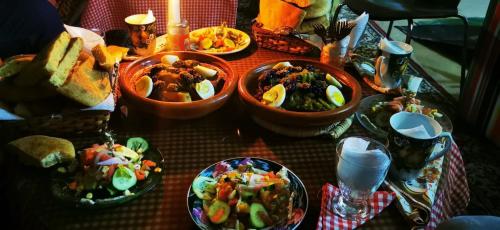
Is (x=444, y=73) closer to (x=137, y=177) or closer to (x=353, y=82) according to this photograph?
(x=353, y=82)

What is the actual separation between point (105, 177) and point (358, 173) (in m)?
0.57

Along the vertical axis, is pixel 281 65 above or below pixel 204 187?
above

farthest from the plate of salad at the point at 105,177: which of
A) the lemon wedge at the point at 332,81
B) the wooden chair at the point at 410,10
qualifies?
the wooden chair at the point at 410,10

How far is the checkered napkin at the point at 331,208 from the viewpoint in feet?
2.79

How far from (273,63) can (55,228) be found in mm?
833

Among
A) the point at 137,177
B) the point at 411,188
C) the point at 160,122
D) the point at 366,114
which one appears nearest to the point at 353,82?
the point at 366,114

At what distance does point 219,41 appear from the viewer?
161 cm

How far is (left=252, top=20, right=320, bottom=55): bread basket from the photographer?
1582 mm

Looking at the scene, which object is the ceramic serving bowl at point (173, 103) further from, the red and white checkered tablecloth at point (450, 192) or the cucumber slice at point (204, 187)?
the red and white checkered tablecloth at point (450, 192)

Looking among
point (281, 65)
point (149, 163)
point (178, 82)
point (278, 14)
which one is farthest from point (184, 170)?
point (278, 14)

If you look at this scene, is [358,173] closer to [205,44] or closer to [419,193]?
[419,193]

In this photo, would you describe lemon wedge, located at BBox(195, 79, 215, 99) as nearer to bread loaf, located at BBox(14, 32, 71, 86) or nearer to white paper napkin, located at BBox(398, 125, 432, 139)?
bread loaf, located at BBox(14, 32, 71, 86)

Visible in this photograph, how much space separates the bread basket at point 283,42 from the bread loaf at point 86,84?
0.68 metres

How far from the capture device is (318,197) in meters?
0.93
